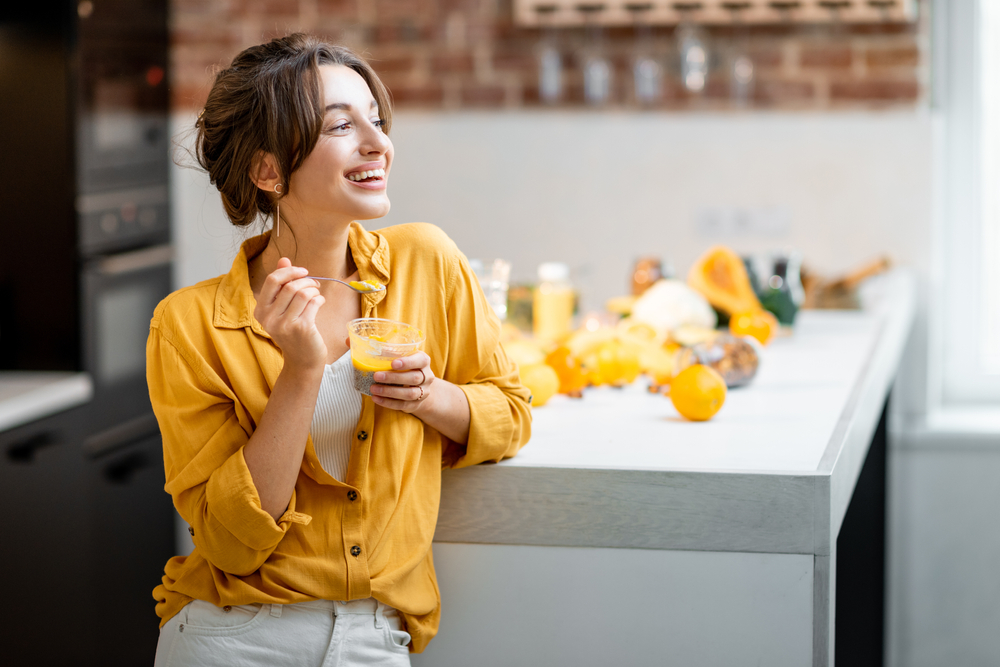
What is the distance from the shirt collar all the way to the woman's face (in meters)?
0.07

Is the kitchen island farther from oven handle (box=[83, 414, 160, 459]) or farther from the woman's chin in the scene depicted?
oven handle (box=[83, 414, 160, 459])

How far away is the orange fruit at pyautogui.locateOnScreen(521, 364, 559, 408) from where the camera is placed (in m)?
1.44

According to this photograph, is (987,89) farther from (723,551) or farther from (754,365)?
(723,551)

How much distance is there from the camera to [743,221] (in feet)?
10.2

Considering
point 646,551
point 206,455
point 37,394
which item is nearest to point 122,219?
point 37,394

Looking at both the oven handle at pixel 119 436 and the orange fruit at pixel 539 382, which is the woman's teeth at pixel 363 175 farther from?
the oven handle at pixel 119 436

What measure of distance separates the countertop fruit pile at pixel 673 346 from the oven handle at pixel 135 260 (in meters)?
1.35

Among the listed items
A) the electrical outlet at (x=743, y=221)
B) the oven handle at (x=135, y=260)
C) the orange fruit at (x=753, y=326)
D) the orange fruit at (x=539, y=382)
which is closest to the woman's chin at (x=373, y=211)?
the orange fruit at (x=539, y=382)

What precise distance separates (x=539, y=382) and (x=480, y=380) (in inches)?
12.0

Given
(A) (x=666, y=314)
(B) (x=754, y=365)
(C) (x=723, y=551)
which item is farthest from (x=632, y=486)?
(A) (x=666, y=314)

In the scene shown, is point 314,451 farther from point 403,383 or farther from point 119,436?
point 119,436

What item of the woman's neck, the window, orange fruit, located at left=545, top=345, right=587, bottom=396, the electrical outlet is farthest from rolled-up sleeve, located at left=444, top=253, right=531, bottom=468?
the window

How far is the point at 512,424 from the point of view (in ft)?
3.72

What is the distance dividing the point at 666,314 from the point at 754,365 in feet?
0.98
